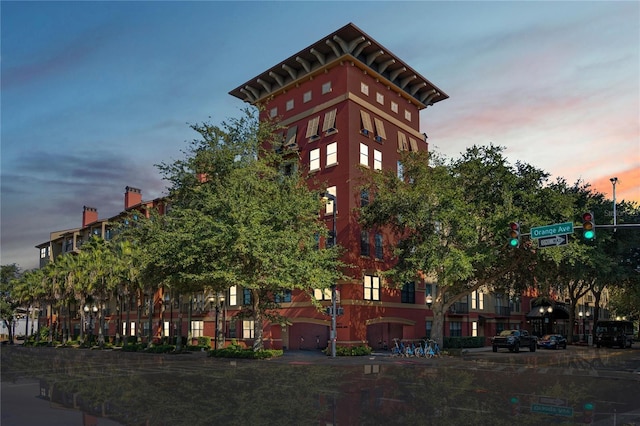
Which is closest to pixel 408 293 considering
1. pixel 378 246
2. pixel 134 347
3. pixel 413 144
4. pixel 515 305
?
pixel 378 246

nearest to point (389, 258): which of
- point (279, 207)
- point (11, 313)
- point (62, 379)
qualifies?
point (279, 207)

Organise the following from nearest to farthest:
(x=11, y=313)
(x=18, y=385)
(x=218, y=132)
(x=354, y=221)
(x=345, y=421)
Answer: (x=345, y=421) < (x=18, y=385) < (x=218, y=132) < (x=354, y=221) < (x=11, y=313)

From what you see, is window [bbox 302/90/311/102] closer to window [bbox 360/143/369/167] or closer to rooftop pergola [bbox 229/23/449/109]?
rooftop pergola [bbox 229/23/449/109]

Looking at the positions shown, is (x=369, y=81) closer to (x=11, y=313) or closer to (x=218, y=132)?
(x=218, y=132)

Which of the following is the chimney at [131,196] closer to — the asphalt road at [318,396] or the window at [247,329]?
the window at [247,329]

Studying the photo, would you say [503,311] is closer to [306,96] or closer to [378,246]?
[378,246]

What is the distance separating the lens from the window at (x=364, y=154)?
4534 centimetres

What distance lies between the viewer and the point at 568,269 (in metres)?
44.3

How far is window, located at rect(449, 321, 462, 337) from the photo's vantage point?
55716 millimetres

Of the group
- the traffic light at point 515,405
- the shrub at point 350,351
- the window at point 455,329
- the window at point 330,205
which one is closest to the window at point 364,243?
the window at point 330,205

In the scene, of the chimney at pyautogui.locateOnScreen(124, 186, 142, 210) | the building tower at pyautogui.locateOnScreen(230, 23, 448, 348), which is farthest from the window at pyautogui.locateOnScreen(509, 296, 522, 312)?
the chimney at pyautogui.locateOnScreen(124, 186, 142, 210)

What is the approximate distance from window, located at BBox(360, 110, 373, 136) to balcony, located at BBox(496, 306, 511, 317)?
1286 inches

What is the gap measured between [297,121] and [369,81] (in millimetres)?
7578

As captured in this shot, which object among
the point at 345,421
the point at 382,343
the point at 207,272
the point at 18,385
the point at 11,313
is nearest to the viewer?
the point at 345,421
